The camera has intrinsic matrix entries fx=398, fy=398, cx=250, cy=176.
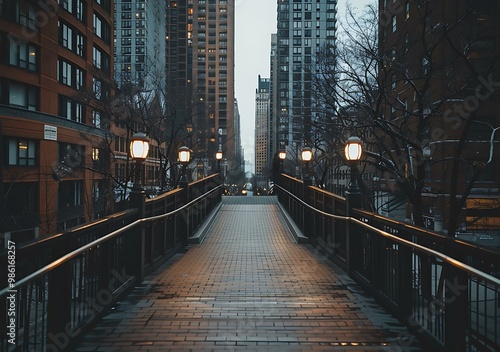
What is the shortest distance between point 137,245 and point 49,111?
27610mm

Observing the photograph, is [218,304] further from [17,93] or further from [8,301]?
[17,93]

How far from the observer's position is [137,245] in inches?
274

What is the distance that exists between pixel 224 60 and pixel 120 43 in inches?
1525

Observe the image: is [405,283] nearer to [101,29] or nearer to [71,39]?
[71,39]

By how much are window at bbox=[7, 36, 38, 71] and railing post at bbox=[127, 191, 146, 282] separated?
2558cm

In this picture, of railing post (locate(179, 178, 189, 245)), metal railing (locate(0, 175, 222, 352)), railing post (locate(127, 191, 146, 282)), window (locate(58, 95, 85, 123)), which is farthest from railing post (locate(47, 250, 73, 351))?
window (locate(58, 95, 85, 123))

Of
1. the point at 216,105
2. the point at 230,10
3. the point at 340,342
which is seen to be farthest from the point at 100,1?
the point at 230,10

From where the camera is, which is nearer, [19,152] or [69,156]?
[19,152]

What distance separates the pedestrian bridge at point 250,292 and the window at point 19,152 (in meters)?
22.4

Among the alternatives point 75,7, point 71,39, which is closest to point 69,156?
point 71,39

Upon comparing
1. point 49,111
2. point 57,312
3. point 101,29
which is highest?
point 101,29

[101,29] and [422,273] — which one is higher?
[101,29]

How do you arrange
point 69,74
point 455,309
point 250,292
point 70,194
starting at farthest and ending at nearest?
1. point 69,74
2. point 70,194
3. point 250,292
4. point 455,309

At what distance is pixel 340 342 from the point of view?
169 inches
